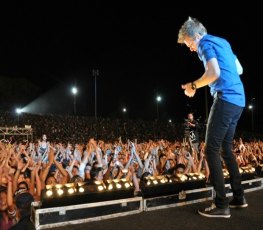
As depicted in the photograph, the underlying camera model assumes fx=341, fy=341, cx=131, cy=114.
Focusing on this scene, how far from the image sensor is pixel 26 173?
6211 millimetres

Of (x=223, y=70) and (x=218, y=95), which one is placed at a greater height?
(x=223, y=70)

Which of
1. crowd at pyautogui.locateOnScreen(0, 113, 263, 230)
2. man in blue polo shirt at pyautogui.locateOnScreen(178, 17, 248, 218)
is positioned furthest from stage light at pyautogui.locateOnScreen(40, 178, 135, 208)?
man in blue polo shirt at pyautogui.locateOnScreen(178, 17, 248, 218)

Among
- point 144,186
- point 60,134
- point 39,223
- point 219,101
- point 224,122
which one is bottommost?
point 39,223

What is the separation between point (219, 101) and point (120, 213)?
59.9 inches

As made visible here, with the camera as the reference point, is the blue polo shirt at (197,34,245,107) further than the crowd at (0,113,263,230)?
No

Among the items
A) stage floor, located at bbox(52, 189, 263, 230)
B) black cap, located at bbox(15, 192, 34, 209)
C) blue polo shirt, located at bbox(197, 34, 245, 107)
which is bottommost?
stage floor, located at bbox(52, 189, 263, 230)

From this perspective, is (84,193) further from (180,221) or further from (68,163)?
(68,163)

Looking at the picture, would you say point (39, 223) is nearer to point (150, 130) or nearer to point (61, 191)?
point (61, 191)

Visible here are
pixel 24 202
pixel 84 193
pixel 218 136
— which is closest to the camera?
pixel 218 136

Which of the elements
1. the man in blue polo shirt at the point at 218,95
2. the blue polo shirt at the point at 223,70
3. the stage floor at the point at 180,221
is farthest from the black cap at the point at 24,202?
the blue polo shirt at the point at 223,70

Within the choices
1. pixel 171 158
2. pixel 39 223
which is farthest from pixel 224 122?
pixel 171 158

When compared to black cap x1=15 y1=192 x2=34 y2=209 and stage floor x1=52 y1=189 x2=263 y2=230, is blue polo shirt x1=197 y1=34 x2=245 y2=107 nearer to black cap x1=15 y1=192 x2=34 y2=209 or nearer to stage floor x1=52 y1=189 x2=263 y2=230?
stage floor x1=52 y1=189 x2=263 y2=230

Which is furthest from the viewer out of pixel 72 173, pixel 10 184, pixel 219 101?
pixel 72 173

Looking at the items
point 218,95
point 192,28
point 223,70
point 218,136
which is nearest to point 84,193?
point 218,136
